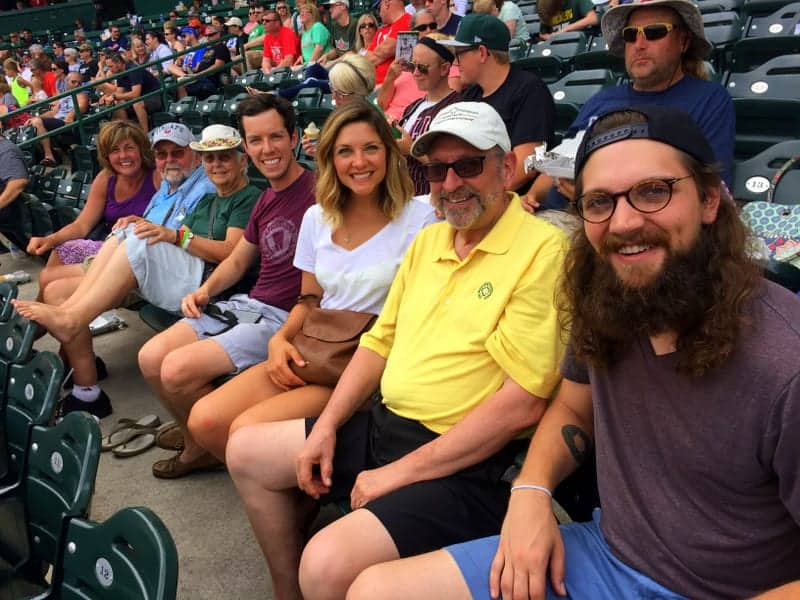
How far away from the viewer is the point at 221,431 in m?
2.41

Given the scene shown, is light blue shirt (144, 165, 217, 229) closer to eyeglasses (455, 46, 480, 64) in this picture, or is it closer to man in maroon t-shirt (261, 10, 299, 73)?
eyeglasses (455, 46, 480, 64)

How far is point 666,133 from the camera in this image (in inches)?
48.4

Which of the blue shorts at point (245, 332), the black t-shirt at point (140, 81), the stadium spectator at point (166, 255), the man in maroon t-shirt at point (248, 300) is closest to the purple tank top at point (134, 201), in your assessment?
the stadium spectator at point (166, 255)

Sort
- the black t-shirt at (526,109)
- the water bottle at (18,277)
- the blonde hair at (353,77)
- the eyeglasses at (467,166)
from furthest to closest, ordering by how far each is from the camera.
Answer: the water bottle at (18,277), the blonde hair at (353,77), the black t-shirt at (526,109), the eyeglasses at (467,166)

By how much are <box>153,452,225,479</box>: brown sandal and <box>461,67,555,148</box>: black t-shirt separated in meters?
2.01

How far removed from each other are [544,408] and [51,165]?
9.81 m

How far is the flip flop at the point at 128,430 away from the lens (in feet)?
10.9

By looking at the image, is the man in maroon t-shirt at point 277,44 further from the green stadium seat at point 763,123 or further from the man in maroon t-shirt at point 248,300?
the green stadium seat at point 763,123

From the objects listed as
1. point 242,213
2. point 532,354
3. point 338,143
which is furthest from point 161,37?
point 532,354

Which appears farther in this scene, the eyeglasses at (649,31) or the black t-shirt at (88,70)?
the black t-shirt at (88,70)

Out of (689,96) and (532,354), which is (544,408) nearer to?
(532,354)

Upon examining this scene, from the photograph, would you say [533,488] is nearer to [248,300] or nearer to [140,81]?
[248,300]

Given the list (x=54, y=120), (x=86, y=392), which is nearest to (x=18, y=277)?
(x=86, y=392)

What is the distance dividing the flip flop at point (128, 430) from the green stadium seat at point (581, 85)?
3139 mm
